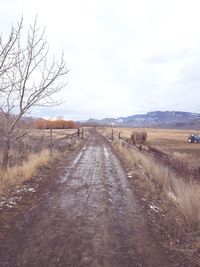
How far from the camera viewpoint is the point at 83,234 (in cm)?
588

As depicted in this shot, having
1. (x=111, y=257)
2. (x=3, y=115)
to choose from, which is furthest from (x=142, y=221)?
(x=3, y=115)

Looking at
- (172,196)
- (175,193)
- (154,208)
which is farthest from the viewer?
(175,193)

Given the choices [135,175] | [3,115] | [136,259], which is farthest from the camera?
[135,175]

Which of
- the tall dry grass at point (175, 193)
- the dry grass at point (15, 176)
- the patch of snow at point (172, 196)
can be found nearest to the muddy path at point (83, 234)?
the tall dry grass at point (175, 193)

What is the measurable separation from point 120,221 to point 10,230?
2314mm

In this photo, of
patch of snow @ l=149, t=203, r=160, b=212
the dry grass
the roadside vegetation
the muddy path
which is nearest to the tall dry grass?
the roadside vegetation

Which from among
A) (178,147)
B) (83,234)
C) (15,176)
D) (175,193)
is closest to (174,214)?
(175,193)

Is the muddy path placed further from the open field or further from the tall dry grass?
the open field

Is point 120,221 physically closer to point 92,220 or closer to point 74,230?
point 92,220

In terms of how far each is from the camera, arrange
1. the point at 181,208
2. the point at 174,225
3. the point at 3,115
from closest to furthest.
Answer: the point at 174,225
the point at 181,208
the point at 3,115

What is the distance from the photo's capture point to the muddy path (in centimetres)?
482

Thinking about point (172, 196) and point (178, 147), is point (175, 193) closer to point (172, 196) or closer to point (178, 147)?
point (172, 196)

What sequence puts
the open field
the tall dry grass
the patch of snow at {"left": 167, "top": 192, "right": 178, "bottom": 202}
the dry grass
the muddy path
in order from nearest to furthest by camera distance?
the muddy path < the tall dry grass < the patch of snow at {"left": 167, "top": 192, "right": 178, "bottom": 202} < the dry grass < the open field

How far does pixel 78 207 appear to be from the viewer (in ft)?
26.0
